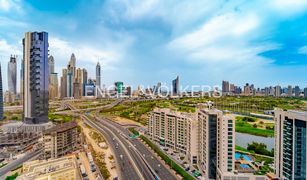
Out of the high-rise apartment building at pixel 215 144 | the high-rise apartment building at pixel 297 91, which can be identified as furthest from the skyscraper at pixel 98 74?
the high-rise apartment building at pixel 215 144

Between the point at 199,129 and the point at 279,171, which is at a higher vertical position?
the point at 199,129

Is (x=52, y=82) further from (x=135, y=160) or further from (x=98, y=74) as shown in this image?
(x=135, y=160)

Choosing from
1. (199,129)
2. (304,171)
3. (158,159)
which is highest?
(199,129)

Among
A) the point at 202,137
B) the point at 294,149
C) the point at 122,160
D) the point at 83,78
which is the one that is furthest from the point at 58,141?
the point at 83,78

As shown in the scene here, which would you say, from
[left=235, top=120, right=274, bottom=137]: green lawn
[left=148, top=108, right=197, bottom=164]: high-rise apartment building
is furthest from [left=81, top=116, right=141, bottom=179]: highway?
[left=235, top=120, right=274, bottom=137]: green lawn

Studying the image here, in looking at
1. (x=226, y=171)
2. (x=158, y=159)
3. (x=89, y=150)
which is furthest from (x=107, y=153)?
(x=226, y=171)

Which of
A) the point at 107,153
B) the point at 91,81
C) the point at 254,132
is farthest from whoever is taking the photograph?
the point at 91,81

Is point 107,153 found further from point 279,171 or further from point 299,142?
point 299,142
